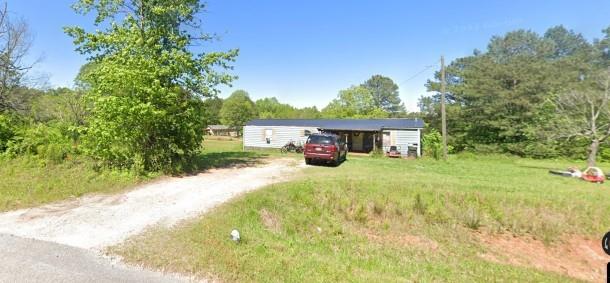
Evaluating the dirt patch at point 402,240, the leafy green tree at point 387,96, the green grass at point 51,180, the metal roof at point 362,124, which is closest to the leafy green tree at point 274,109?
the leafy green tree at point 387,96

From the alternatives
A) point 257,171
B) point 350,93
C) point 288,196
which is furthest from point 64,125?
point 350,93

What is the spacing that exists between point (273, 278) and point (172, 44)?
1108cm

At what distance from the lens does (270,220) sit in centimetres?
671

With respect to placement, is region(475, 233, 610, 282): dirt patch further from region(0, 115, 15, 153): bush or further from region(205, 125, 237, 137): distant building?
region(205, 125, 237, 137): distant building

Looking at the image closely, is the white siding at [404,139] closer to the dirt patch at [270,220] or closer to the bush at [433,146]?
the bush at [433,146]

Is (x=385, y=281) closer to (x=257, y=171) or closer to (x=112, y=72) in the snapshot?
(x=257, y=171)

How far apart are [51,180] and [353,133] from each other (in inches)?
847

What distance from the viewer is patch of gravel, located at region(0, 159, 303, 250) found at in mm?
Answer: 5079

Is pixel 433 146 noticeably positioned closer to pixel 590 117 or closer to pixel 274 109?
pixel 590 117

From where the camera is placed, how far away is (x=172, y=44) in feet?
38.8

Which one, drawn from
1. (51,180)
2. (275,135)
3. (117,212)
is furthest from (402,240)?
(275,135)

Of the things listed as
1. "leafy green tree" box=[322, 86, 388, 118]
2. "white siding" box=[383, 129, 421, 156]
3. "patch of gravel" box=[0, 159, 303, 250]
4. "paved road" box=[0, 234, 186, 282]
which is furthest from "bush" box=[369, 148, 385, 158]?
"leafy green tree" box=[322, 86, 388, 118]

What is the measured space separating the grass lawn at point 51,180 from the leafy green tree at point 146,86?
731 millimetres

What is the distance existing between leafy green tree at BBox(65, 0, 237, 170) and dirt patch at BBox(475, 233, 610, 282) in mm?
10389
